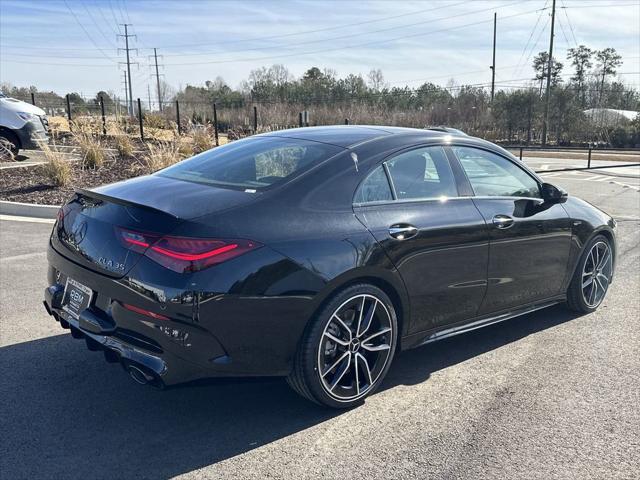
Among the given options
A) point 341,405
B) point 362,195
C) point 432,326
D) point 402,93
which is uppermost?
point 402,93

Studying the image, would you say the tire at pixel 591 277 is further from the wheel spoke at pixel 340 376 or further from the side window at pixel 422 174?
the wheel spoke at pixel 340 376

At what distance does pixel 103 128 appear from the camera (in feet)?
54.6

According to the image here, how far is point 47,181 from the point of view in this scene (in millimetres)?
10609

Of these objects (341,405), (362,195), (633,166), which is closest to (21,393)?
(341,405)

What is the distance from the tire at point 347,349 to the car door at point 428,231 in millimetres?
260

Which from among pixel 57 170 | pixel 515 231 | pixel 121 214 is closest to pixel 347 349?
pixel 121 214

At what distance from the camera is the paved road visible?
2.90 meters

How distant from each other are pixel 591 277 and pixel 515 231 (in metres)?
1.39

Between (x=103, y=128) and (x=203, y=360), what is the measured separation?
15.3 meters

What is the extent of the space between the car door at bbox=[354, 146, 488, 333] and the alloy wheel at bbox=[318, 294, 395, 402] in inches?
11.1

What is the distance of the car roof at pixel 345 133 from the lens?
3.88 m

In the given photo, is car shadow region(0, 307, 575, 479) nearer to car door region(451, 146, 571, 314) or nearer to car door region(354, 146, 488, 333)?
car door region(354, 146, 488, 333)

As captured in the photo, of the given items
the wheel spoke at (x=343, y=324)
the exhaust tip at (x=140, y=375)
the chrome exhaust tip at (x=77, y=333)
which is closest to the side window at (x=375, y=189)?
the wheel spoke at (x=343, y=324)

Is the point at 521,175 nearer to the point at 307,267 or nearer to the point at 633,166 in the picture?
the point at 307,267
